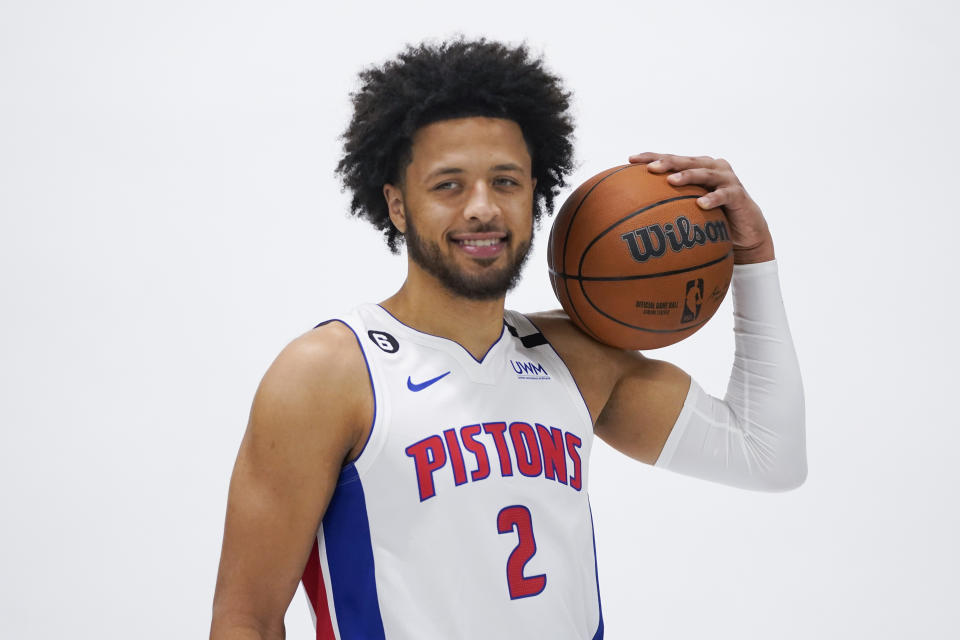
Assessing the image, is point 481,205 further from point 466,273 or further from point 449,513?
point 449,513

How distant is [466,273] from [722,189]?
700mm

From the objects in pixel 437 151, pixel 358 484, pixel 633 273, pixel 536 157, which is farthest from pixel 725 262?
pixel 358 484

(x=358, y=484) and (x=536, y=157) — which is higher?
(x=536, y=157)

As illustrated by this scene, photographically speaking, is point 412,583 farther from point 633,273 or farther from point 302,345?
point 633,273

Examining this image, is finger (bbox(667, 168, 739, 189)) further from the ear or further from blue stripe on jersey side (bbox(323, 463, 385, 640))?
blue stripe on jersey side (bbox(323, 463, 385, 640))

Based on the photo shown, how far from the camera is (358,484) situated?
6.85 feet

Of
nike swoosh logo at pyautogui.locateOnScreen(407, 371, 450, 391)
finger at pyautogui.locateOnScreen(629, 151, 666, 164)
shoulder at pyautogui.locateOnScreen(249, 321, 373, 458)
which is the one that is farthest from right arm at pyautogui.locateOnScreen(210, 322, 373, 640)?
finger at pyautogui.locateOnScreen(629, 151, 666, 164)

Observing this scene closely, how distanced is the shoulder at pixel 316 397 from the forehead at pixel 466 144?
493 mm

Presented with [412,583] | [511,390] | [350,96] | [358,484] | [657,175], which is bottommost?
[412,583]

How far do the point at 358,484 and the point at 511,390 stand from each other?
453 millimetres

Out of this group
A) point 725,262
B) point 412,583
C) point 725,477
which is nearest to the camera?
point 412,583

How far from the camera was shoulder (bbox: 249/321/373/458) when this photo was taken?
6.66 feet

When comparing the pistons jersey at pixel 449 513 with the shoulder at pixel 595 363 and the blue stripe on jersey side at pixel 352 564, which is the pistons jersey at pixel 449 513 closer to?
the blue stripe on jersey side at pixel 352 564

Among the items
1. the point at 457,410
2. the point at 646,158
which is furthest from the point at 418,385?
the point at 646,158
